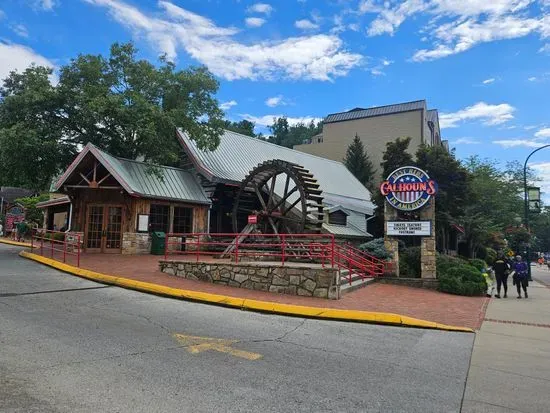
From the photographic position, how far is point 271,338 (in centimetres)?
714

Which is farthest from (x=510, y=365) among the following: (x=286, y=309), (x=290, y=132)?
(x=290, y=132)

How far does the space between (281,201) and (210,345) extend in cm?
1328

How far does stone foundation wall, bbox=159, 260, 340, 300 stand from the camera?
1092 centimetres

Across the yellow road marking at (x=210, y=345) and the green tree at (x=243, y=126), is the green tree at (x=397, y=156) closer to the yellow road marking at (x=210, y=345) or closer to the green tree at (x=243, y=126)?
the yellow road marking at (x=210, y=345)

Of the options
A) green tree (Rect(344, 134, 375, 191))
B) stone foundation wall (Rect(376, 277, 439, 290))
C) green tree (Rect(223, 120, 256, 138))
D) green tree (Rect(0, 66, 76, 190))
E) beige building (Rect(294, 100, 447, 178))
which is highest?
green tree (Rect(223, 120, 256, 138))

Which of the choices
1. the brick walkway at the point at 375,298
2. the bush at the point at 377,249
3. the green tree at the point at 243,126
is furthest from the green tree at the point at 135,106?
the green tree at the point at 243,126

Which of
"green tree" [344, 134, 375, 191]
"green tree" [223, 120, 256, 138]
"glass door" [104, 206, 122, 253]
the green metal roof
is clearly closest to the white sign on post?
the green metal roof

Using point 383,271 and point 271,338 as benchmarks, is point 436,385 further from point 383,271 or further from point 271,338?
point 383,271

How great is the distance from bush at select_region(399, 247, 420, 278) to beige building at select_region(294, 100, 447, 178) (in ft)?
72.0

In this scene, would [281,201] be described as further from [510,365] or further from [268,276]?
[510,365]

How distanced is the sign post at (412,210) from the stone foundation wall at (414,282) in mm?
238

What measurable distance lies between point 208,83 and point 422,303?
14569mm

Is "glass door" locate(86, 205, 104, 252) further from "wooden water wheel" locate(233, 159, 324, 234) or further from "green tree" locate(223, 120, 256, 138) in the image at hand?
"green tree" locate(223, 120, 256, 138)

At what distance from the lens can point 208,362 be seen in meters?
5.59
